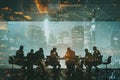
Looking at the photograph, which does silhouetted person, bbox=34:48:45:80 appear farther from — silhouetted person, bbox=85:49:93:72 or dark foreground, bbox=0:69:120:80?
silhouetted person, bbox=85:49:93:72

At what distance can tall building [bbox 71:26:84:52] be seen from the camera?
24.6 m

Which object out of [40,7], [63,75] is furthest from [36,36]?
[63,75]

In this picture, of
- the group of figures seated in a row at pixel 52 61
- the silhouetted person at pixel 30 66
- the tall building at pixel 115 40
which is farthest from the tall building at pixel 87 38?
the silhouetted person at pixel 30 66

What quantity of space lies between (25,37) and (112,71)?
8.43 meters

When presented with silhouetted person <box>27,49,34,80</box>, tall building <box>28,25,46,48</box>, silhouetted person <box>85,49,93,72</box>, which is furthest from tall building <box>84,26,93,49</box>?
silhouetted person <box>27,49,34,80</box>

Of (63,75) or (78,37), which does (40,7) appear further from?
(78,37)

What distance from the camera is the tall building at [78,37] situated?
80.8 feet

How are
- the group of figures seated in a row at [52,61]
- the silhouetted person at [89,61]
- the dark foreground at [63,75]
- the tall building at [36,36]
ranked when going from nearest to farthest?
the group of figures seated in a row at [52,61], the dark foreground at [63,75], the silhouetted person at [89,61], the tall building at [36,36]

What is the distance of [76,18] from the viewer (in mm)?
23969

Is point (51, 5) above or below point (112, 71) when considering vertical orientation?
above

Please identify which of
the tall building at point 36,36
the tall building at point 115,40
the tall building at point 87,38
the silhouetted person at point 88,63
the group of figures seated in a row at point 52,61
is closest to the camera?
the group of figures seated in a row at point 52,61

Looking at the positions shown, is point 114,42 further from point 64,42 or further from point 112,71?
point 112,71

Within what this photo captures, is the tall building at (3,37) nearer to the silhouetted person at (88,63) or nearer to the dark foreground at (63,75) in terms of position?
the dark foreground at (63,75)

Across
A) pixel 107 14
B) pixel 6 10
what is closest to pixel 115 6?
pixel 107 14
